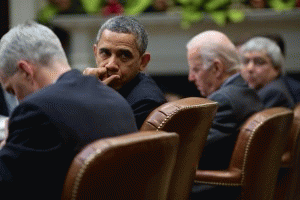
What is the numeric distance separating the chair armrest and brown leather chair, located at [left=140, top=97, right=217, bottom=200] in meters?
0.46

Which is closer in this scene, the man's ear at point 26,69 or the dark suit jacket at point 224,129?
the man's ear at point 26,69

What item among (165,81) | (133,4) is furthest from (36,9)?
(165,81)

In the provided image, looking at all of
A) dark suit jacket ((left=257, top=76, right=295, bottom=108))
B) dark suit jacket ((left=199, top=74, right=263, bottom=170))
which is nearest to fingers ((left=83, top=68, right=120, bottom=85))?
dark suit jacket ((left=199, top=74, right=263, bottom=170))

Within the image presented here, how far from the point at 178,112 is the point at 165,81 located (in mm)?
4488

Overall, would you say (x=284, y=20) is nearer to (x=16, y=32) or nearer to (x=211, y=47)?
(x=211, y=47)

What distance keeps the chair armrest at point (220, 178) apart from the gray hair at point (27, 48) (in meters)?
1.09

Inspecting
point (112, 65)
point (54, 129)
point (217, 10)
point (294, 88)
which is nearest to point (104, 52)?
point (112, 65)

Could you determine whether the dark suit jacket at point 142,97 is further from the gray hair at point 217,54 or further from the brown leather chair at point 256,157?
the gray hair at point 217,54

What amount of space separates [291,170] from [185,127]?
1584mm

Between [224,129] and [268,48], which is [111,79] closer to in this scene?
[224,129]

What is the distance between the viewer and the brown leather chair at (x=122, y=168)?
45.7 inches

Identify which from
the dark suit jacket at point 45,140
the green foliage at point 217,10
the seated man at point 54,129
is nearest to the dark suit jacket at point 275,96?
the green foliage at point 217,10

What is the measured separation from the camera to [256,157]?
8.41 feet

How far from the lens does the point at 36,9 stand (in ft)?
21.0
